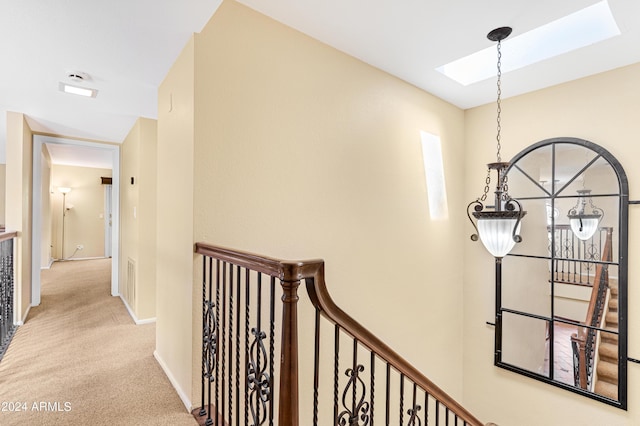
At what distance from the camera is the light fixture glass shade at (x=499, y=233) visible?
2.11 metres

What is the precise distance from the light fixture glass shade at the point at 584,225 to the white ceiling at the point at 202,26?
4.26 feet

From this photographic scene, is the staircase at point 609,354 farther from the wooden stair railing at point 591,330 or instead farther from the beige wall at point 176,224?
the beige wall at point 176,224

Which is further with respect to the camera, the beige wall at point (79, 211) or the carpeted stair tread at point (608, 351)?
the beige wall at point (79, 211)

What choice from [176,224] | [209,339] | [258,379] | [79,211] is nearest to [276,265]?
[258,379]

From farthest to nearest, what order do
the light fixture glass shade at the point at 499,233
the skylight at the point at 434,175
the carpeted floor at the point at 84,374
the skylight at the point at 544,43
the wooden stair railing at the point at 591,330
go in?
the skylight at the point at 434,175
the wooden stair railing at the point at 591,330
the skylight at the point at 544,43
the light fixture glass shade at the point at 499,233
the carpeted floor at the point at 84,374

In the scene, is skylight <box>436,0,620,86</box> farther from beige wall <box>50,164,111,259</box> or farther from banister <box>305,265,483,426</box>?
beige wall <box>50,164,111,259</box>

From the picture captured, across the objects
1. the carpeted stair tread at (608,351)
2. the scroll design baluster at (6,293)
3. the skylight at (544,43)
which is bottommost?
the carpeted stair tread at (608,351)

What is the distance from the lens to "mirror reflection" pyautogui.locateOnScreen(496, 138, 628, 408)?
2.88 meters

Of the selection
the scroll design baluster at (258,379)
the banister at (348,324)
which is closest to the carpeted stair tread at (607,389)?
the banister at (348,324)

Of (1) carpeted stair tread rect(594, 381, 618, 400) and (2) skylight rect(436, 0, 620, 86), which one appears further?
(1) carpeted stair tread rect(594, 381, 618, 400)

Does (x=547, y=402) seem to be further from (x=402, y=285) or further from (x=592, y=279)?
(x=402, y=285)

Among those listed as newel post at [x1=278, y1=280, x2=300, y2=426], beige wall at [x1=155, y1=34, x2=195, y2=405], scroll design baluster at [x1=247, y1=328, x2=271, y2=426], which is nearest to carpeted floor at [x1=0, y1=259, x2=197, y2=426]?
beige wall at [x1=155, y1=34, x2=195, y2=405]

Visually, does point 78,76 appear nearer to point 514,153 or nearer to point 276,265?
point 276,265

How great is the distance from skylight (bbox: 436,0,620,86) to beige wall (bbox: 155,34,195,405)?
2165mm
